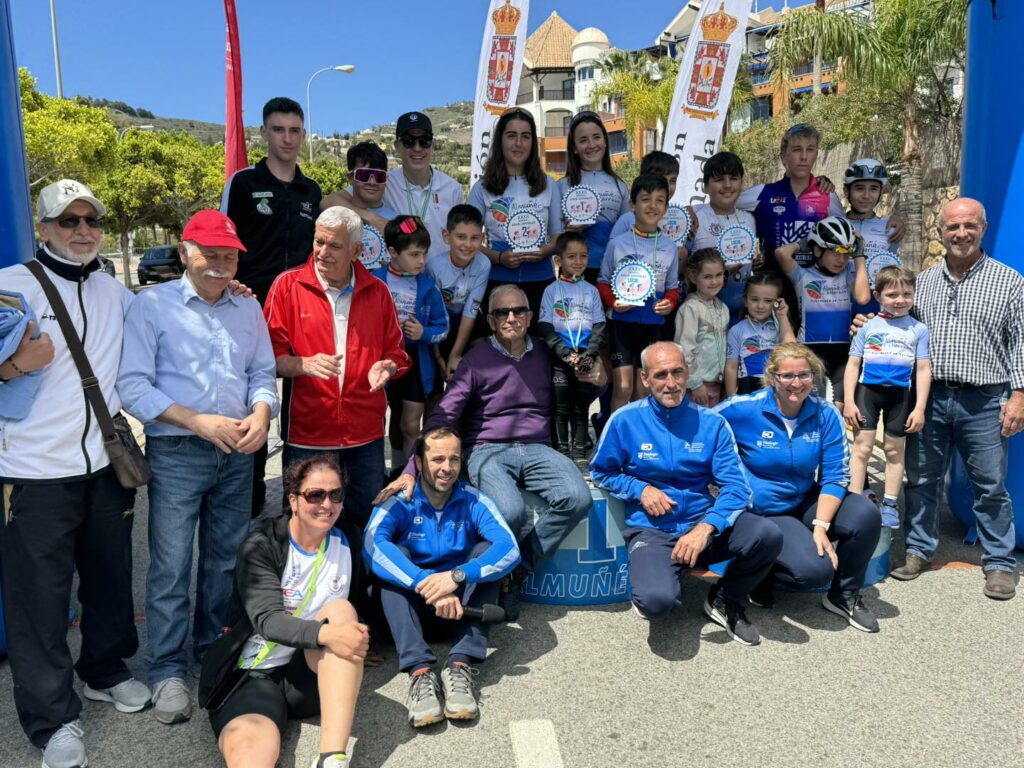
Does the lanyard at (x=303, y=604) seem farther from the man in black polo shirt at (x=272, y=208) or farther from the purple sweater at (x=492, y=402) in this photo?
the man in black polo shirt at (x=272, y=208)

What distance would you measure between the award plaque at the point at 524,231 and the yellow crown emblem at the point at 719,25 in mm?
6250

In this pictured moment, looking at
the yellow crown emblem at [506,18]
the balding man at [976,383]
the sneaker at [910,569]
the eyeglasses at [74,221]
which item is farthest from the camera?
the yellow crown emblem at [506,18]

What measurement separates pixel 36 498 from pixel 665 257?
12.3ft

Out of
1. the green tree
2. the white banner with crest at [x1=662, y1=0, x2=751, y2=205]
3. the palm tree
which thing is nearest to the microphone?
the white banner with crest at [x1=662, y1=0, x2=751, y2=205]

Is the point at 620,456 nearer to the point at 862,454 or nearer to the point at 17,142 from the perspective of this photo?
the point at 862,454

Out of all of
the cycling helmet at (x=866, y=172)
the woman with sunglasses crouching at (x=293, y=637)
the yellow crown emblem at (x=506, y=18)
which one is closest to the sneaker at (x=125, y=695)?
the woman with sunglasses crouching at (x=293, y=637)

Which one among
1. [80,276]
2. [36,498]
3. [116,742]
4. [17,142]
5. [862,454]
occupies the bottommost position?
[116,742]

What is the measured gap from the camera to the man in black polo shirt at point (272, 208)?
15.7 feet

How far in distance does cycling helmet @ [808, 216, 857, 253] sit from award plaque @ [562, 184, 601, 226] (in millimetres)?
1502

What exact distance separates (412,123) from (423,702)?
12.3 feet

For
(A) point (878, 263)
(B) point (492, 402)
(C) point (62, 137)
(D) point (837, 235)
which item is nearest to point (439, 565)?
(B) point (492, 402)

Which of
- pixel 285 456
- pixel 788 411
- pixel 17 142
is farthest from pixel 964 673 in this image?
pixel 17 142

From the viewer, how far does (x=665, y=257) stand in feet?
16.6

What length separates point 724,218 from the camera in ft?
18.2
